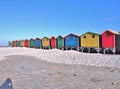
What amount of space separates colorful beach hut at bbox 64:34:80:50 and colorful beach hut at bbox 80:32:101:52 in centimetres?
135

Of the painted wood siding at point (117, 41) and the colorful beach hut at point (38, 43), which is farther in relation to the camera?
the colorful beach hut at point (38, 43)

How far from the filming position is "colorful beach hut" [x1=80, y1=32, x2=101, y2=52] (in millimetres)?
42688

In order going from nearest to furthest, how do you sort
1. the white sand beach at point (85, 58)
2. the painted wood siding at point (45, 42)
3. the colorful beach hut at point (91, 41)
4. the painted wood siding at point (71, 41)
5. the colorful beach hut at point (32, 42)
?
the white sand beach at point (85, 58) < the colorful beach hut at point (91, 41) < the painted wood siding at point (71, 41) < the painted wood siding at point (45, 42) < the colorful beach hut at point (32, 42)

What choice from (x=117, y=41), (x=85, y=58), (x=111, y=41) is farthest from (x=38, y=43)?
(x=85, y=58)

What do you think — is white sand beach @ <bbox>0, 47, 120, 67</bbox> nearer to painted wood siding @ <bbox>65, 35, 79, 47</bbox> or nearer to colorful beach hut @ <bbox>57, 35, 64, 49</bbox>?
painted wood siding @ <bbox>65, 35, 79, 47</bbox>

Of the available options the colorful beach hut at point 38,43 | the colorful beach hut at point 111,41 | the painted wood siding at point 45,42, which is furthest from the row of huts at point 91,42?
the colorful beach hut at point 38,43

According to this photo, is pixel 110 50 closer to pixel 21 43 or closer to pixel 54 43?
pixel 54 43

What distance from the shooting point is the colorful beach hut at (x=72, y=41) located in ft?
155

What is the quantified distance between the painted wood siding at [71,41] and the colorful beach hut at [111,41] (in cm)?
714

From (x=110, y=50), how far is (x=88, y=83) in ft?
91.9

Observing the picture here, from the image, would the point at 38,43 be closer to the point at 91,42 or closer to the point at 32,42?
the point at 32,42

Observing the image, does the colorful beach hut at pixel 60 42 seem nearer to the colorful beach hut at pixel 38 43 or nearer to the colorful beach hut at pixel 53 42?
the colorful beach hut at pixel 53 42

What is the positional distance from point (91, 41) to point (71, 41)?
6.28 m

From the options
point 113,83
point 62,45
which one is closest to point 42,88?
point 113,83
